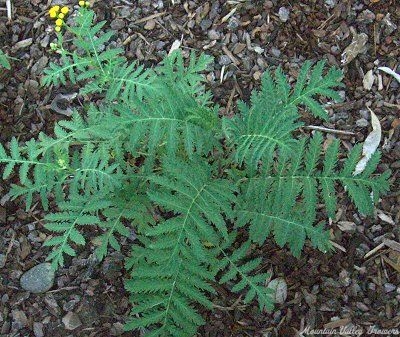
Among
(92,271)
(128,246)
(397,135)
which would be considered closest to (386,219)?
(397,135)

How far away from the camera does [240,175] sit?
2.36 meters

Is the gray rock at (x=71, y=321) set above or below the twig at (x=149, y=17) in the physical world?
below

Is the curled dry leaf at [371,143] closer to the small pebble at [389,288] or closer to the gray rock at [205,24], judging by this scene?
the small pebble at [389,288]

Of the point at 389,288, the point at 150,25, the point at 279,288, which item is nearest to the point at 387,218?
the point at 389,288

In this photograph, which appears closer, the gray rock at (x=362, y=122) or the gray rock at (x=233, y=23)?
the gray rock at (x=362, y=122)

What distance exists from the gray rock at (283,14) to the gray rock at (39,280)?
5.64 ft

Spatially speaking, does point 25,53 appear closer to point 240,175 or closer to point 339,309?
point 240,175

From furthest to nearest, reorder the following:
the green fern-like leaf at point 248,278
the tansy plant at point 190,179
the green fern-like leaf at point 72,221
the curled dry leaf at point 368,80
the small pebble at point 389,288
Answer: the curled dry leaf at point 368,80 → the small pebble at point 389,288 → the green fern-like leaf at point 248,278 → the green fern-like leaf at point 72,221 → the tansy plant at point 190,179

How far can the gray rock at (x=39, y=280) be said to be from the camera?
104 inches

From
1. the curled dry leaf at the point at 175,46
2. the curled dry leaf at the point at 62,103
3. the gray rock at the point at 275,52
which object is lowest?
the curled dry leaf at the point at 62,103

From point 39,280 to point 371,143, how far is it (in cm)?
170

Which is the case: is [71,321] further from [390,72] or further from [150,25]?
[390,72]

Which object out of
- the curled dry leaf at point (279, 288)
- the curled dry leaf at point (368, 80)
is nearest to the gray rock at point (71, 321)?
the curled dry leaf at point (279, 288)

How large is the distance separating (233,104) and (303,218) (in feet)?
2.89
